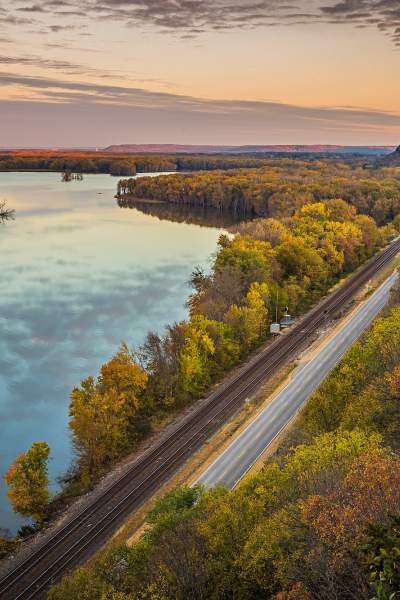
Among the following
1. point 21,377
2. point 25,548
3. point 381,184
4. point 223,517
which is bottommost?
point 25,548

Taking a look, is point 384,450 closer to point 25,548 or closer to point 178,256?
point 25,548

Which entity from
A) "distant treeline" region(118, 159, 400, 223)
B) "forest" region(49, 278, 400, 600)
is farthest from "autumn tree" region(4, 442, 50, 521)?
"distant treeline" region(118, 159, 400, 223)

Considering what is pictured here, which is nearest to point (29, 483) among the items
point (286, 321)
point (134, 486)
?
point (134, 486)

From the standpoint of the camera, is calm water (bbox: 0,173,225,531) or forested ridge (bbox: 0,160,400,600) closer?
forested ridge (bbox: 0,160,400,600)

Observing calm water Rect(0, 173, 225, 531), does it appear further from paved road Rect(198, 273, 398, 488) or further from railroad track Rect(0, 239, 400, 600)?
paved road Rect(198, 273, 398, 488)

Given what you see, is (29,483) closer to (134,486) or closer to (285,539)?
(134,486)

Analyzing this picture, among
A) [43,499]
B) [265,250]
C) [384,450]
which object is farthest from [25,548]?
[265,250]
